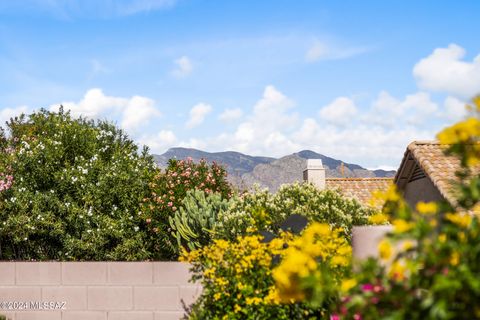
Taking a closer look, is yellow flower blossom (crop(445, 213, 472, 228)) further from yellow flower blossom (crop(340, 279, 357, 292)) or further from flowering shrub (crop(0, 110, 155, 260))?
flowering shrub (crop(0, 110, 155, 260))

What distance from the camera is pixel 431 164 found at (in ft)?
65.4

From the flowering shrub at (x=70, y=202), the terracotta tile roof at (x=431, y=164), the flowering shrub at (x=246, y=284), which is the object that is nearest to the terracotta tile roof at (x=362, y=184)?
the terracotta tile roof at (x=431, y=164)

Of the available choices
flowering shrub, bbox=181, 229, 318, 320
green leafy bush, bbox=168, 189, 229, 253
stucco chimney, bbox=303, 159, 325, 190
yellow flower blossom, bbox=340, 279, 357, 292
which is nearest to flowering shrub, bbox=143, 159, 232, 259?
green leafy bush, bbox=168, 189, 229, 253

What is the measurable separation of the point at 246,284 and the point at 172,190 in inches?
359

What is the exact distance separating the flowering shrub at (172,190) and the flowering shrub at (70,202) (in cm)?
38

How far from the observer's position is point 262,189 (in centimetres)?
1639

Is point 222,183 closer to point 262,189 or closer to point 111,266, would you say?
point 262,189

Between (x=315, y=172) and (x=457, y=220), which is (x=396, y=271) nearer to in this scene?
(x=457, y=220)

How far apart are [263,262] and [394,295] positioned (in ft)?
18.8

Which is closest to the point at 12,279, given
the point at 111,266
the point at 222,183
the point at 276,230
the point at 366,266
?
the point at 111,266

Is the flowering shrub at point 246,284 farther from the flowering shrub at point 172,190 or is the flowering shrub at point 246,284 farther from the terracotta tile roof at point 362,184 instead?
the terracotta tile roof at point 362,184

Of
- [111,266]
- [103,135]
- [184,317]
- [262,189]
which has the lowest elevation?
[184,317]

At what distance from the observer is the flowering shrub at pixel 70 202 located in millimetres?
17609

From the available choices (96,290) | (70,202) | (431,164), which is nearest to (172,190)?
(70,202)
